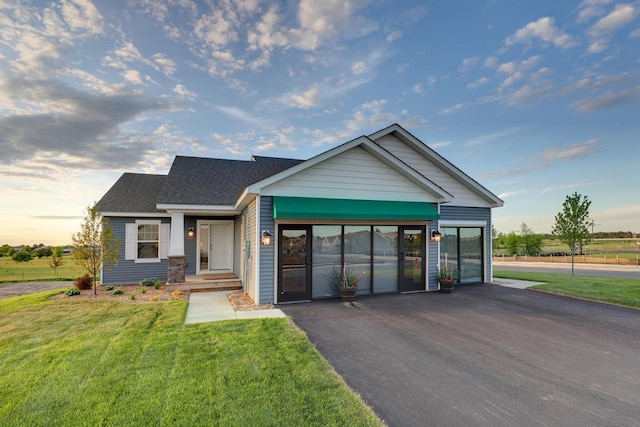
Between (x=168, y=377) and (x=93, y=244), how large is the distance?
9701 mm

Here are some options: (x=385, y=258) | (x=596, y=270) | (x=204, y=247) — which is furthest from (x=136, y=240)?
(x=596, y=270)

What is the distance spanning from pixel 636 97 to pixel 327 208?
14.2 meters

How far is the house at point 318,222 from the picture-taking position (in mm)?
9078

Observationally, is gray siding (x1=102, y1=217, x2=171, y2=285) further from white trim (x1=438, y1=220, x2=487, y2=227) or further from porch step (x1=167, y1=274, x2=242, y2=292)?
white trim (x1=438, y1=220, x2=487, y2=227)

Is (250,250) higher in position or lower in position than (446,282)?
higher

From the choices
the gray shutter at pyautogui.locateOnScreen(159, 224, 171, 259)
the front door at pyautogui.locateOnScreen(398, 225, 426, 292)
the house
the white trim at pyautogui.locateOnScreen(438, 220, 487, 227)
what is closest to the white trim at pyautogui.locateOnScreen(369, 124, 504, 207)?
the house

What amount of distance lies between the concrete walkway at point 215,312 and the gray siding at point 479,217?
8344 millimetres

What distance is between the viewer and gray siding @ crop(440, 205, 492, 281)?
41.1ft

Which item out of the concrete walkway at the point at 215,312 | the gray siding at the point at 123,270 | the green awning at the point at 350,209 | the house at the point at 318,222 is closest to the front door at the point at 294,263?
the house at the point at 318,222

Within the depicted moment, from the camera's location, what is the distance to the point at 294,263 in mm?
9172

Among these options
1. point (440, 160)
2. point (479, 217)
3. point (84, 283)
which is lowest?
point (84, 283)

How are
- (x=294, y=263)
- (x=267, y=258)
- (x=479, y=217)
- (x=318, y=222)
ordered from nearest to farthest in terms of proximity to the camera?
(x=267, y=258)
(x=294, y=263)
(x=318, y=222)
(x=479, y=217)

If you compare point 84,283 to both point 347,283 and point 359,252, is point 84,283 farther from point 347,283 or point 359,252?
point 359,252

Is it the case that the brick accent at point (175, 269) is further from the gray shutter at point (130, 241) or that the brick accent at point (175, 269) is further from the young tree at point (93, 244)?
the gray shutter at point (130, 241)
